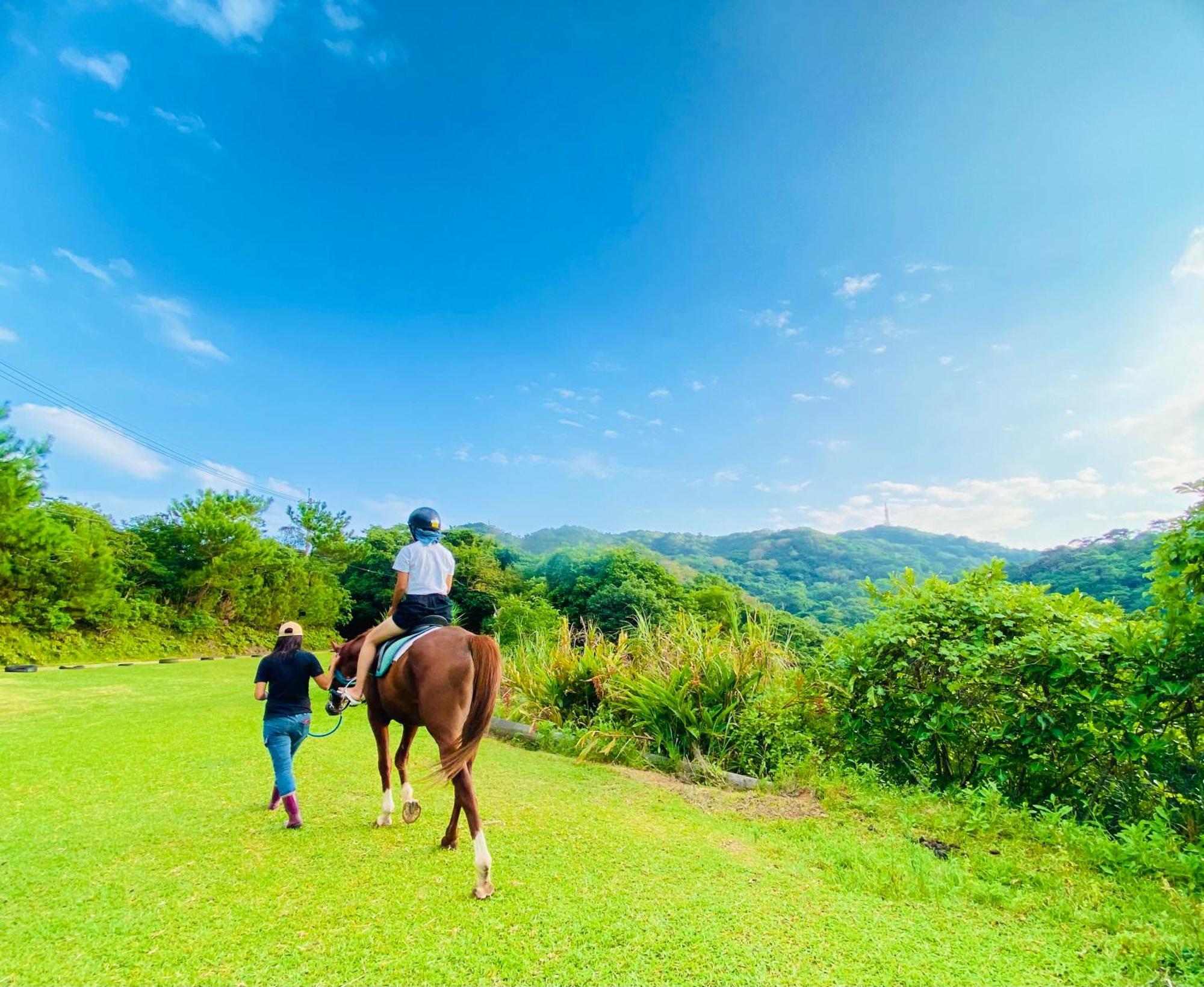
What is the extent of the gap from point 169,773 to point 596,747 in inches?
166

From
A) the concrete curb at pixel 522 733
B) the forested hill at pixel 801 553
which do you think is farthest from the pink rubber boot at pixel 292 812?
the forested hill at pixel 801 553

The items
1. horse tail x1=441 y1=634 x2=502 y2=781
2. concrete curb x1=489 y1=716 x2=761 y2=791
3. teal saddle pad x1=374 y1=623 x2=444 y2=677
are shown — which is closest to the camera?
horse tail x1=441 y1=634 x2=502 y2=781

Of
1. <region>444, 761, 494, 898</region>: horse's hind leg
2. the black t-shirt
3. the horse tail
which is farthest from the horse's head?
<region>444, 761, 494, 898</region>: horse's hind leg

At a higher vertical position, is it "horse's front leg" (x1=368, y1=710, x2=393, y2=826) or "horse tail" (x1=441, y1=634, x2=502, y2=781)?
"horse tail" (x1=441, y1=634, x2=502, y2=781)

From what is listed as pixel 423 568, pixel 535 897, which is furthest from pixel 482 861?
pixel 423 568

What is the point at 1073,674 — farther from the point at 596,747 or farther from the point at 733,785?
the point at 596,747

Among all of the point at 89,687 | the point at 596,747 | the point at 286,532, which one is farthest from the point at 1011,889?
the point at 286,532

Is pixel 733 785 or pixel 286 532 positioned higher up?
pixel 286 532

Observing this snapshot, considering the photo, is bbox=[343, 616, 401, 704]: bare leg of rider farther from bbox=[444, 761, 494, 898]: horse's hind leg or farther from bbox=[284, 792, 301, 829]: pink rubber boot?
bbox=[444, 761, 494, 898]: horse's hind leg

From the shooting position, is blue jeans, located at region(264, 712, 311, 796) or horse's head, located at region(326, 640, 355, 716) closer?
blue jeans, located at region(264, 712, 311, 796)

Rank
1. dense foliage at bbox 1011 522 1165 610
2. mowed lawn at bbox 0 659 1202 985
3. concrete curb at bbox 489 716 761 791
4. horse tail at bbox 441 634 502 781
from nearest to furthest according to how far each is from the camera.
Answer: mowed lawn at bbox 0 659 1202 985, horse tail at bbox 441 634 502 781, concrete curb at bbox 489 716 761 791, dense foliage at bbox 1011 522 1165 610

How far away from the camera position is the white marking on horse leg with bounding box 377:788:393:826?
395 centimetres

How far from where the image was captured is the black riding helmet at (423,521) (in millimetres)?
4203

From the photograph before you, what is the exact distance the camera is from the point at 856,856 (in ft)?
11.1
